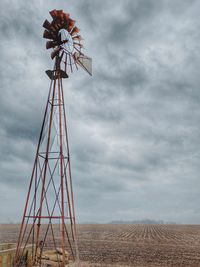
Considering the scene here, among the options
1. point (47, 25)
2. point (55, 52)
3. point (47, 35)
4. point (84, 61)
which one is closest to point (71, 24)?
point (47, 25)

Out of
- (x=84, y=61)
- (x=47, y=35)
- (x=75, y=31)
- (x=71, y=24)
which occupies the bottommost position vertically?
(x=84, y=61)

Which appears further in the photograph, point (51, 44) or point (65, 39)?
point (51, 44)

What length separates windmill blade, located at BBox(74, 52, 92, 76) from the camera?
2048 centimetres

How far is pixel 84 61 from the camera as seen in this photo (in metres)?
21.0

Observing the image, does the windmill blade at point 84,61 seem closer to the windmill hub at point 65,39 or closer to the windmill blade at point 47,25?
the windmill hub at point 65,39

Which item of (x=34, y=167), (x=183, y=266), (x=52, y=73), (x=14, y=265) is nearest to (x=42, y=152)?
(x=34, y=167)

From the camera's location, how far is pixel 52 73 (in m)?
20.2

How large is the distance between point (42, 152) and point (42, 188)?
238 cm

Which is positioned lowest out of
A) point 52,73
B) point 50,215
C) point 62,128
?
point 50,215

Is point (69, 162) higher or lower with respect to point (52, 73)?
lower

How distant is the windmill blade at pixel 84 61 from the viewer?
67.2 ft

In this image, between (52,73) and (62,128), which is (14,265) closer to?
(62,128)

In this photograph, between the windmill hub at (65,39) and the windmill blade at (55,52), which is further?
the windmill blade at (55,52)

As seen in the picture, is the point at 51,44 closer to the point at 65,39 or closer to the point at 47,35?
the point at 47,35
